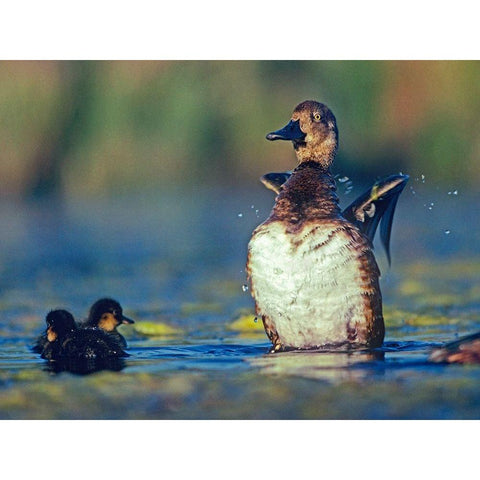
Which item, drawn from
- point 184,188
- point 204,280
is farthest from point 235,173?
point 204,280

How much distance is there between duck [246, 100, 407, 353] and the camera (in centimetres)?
745

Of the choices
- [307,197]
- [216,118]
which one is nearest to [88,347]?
[307,197]

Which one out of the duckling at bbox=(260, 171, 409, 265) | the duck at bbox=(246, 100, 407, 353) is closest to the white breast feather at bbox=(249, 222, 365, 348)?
the duck at bbox=(246, 100, 407, 353)

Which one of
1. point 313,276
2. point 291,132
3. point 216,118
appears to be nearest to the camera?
point 313,276

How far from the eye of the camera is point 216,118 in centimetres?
1109

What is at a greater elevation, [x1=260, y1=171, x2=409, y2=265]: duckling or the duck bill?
the duck bill

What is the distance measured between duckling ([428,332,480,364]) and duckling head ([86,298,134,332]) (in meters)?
1.89

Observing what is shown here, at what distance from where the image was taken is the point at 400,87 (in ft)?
36.1

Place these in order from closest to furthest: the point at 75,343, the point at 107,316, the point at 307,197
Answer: the point at 307,197 < the point at 75,343 < the point at 107,316

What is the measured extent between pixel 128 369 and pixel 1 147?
3.57m

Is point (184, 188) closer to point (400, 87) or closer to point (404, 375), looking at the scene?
point (400, 87)

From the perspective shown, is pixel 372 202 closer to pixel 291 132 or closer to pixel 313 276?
pixel 291 132

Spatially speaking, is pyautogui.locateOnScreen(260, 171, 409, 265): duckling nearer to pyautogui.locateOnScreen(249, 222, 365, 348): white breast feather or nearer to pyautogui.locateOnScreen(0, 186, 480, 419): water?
pyautogui.locateOnScreen(249, 222, 365, 348): white breast feather

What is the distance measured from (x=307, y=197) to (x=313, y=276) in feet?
1.60
